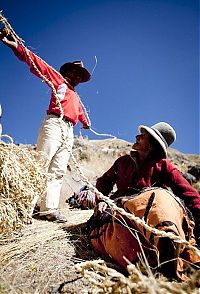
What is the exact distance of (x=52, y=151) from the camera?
3.61m

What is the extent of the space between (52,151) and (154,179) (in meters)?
1.28

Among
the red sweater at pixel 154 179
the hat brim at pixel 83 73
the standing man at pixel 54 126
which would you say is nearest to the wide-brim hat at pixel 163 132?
the red sweater at pixel 154 179

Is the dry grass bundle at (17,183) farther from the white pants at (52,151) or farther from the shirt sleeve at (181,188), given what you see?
the shirt sleeve at (181,188)

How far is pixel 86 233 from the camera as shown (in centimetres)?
299

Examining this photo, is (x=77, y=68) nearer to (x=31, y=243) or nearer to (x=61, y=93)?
(x=61, y=93)

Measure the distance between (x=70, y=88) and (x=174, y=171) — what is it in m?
1.80

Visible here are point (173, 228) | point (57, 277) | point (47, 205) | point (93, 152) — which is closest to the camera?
point (173, 228)

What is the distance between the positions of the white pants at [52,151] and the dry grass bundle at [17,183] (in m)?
0.67

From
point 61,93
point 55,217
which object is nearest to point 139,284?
point 55,217

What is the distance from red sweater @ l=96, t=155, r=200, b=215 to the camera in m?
2.58

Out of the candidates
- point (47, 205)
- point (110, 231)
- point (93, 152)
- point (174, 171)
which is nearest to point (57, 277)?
point (110, 231)

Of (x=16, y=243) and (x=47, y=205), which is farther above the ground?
(x=47, y=205)

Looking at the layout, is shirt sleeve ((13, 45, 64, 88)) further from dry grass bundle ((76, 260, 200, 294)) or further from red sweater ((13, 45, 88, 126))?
dry grass bundle ((76, 260, 200, 294))

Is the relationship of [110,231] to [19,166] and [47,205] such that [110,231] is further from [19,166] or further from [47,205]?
[47,205]
